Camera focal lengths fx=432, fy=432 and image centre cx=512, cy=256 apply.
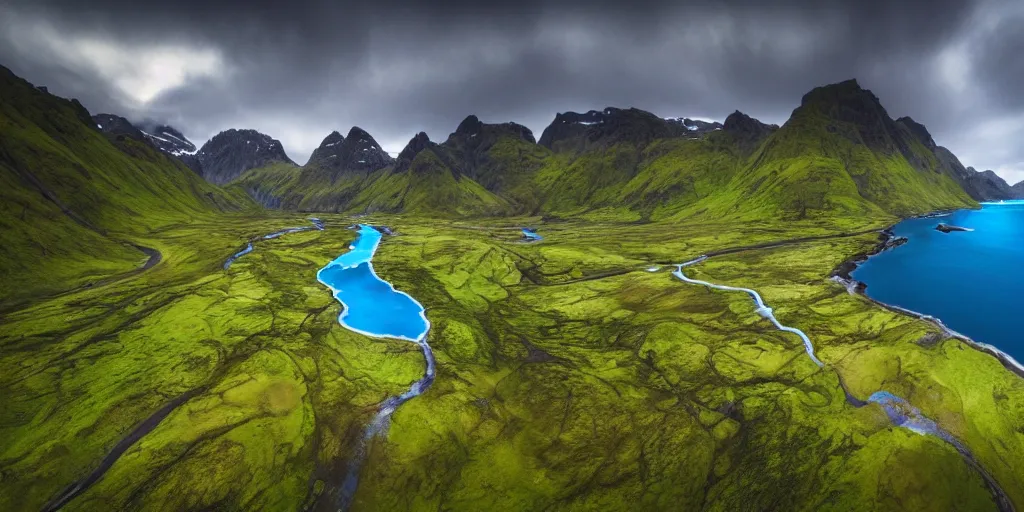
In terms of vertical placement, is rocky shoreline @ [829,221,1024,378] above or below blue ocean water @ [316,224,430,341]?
above

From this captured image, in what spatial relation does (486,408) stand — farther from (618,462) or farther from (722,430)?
(722,430)

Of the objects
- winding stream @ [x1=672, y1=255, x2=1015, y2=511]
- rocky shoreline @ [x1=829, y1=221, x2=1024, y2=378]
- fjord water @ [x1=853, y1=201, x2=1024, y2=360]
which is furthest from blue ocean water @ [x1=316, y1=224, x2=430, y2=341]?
fjord water @ [x1=853, y1=201, x2=1024, y2=360]

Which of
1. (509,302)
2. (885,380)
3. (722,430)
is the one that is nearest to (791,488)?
(722,430)

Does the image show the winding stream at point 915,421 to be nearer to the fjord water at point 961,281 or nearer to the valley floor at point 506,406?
the valley floor at point 506,406

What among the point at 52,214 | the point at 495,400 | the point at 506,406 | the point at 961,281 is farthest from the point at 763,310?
the point at 52,214

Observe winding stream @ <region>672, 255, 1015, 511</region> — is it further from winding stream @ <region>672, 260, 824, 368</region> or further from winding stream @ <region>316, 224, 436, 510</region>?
winding stream @ <region>316, 224, 436, 510</region>

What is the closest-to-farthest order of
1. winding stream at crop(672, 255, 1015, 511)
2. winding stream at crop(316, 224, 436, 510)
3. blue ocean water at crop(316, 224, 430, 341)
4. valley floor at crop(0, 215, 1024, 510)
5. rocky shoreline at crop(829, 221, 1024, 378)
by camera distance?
winding stream at crop(672, 255, 1015, 511)
valley floor at crop(0, 215, 1024, 510)
winding stream at crop(316, 224, 436, 510)
rocky shoreline at crop(829, 221, 1024, 378)
blue ocean water at crop(316, 224, 430, 341)
